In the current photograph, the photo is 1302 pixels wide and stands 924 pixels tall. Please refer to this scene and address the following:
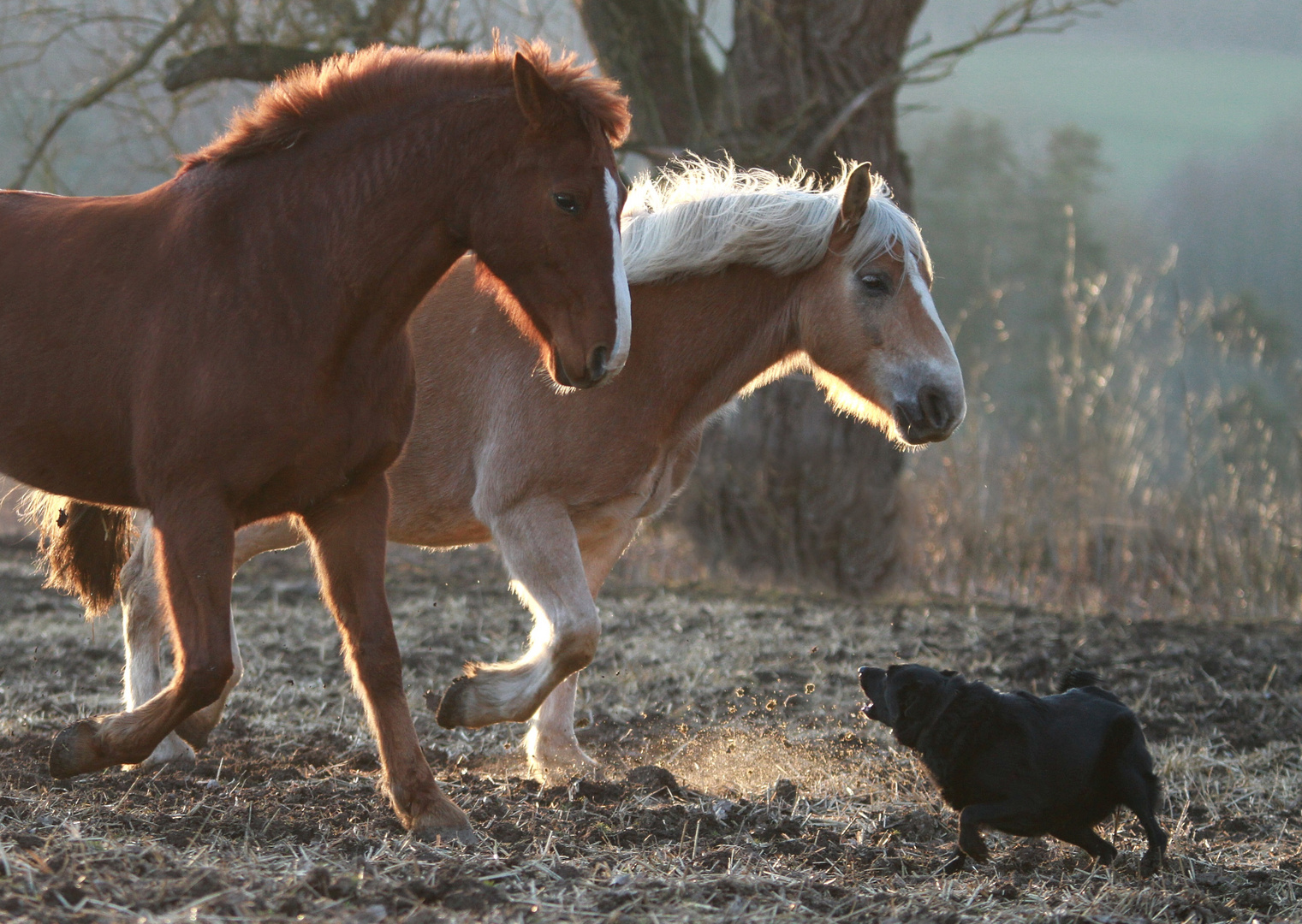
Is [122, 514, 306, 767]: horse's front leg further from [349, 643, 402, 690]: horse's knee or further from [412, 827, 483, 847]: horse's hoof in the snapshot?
[412, 827, 483, 847]: horse's hoof

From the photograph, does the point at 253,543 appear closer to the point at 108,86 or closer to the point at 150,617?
the point at 150,617

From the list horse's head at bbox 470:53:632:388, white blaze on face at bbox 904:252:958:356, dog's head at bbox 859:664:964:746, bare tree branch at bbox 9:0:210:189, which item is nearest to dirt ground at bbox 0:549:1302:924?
Result: dog's head at bbox 859:664:964:746

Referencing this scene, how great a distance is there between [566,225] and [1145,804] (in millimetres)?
2173

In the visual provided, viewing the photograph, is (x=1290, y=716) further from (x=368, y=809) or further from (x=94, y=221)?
(x=94, y=221)

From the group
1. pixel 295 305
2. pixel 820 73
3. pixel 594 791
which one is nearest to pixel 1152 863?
pixel 594 791

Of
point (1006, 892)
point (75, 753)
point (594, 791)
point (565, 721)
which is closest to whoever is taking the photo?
point (1006, 892)

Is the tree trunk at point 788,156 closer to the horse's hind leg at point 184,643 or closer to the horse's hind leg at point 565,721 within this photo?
the horse's hind leg at point 565,721

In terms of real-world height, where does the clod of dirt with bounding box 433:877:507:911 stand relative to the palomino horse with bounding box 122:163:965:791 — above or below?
below

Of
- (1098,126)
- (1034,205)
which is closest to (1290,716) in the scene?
(1034,205)

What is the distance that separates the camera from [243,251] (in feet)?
10.4

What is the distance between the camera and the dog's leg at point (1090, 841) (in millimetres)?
3326

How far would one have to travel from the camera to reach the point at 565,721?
4.71 m

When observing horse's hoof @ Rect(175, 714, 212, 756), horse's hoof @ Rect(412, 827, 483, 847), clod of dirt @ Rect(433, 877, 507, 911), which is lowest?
horse's hoof @ Rect(175, 714, 212, 756)

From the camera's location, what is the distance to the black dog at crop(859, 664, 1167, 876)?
10.7 feet
